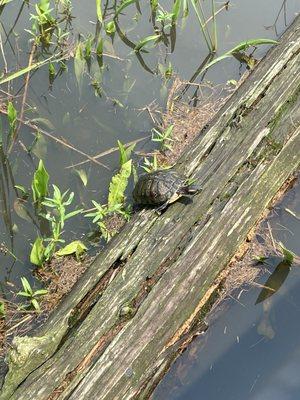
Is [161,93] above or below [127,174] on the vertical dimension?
above

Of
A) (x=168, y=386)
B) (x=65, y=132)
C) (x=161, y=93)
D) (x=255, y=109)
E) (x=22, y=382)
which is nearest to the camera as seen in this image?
(x=22, y=382)

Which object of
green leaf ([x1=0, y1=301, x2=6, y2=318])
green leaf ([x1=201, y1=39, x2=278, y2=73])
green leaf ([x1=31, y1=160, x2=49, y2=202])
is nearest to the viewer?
green leaf ([x1=0, y1=301, x2=6, y2=318])

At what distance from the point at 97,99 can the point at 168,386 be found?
233cm

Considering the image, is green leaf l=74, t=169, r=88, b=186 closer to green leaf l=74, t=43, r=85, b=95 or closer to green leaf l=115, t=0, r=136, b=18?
green leaf l=74, t=43, r=85, b=95

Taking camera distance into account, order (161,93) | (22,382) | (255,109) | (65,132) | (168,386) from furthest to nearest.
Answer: (161,93)
(65,132)
(255,109)
(168,386)
(22,382)

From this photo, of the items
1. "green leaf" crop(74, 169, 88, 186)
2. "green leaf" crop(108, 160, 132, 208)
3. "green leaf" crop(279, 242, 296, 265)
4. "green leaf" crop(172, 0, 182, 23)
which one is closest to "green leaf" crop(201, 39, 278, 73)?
"green leaf" crop(172, 0, 182, 23)

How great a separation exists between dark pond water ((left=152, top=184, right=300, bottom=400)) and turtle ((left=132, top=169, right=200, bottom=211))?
0.71 m

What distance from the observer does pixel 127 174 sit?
3.54m

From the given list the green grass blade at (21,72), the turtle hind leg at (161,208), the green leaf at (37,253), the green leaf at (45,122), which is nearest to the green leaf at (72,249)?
the green leaf at (37,253)

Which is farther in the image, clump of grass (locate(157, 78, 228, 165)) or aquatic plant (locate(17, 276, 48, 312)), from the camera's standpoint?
clump of grass (locate(157, 78, 228, 165))

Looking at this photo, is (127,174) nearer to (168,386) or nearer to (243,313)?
(243,313)

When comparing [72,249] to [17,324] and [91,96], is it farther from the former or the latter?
[91,96]

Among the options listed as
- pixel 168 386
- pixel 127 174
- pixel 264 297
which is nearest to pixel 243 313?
pixel 264 297

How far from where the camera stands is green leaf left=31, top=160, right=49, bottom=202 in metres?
3.27
